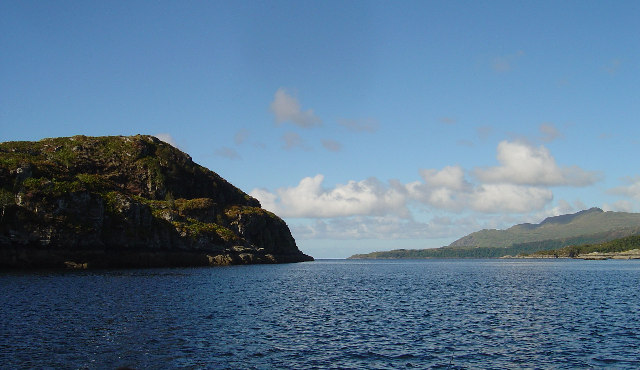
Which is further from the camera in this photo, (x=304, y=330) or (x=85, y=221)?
(x=85, y=221)

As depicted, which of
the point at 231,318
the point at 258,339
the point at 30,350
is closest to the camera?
the point at 30,350

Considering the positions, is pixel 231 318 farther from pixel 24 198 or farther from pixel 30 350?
pixel 24 198

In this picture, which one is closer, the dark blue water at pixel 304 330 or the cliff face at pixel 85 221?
the dark blue water at pixel 304 330

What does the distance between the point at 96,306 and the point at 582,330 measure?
52.8 metres

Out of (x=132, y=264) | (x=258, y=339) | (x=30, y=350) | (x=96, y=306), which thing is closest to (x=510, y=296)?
(x=258, y=339)

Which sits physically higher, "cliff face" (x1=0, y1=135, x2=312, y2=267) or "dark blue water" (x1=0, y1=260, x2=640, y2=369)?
"cliff face" (x1=0, y1=135, x2=312, y2=267)

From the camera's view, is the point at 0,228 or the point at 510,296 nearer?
the point at 510,296

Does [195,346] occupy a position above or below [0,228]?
below

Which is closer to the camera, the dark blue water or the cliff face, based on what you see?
the dark blue water

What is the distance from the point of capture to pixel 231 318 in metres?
50.3

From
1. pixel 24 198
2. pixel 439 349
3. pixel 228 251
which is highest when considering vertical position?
pixel 24 198

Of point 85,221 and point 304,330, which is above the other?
point 85,221

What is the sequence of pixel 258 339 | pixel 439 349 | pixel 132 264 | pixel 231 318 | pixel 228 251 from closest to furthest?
pixel 439 349, pixel 258 339, pixel 231 318, pixel 132 264, pixel 228 251

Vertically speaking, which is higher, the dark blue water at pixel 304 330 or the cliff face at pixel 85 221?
the cliff face at pixel 85 221
